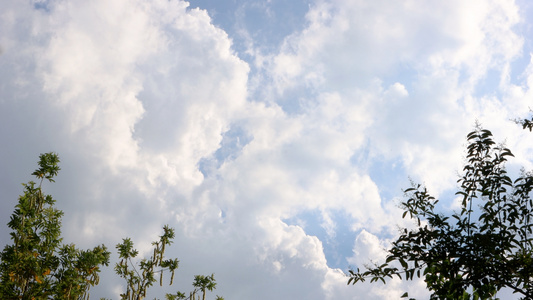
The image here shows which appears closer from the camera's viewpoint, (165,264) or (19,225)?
(19,225)

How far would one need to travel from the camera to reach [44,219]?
16.7 metres

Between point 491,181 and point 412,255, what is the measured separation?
6.02 feet

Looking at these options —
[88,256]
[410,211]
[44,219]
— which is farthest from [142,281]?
[410,211]

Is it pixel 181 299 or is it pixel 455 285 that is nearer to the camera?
pixel 455 285

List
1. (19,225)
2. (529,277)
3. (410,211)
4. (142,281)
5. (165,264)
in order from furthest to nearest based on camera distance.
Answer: (165,264) → (142,281) → (19,225) → (410,211) → (529,277)

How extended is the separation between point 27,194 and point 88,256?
3.82m

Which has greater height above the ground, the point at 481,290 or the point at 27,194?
the point at 27,194

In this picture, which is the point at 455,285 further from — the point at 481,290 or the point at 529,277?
the point at 529,277

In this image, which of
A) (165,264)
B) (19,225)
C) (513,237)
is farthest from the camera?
(165,264)

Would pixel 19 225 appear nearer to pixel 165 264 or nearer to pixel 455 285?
pixel 165 264

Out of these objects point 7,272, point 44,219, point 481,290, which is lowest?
point 481,290

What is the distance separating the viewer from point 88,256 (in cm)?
1648

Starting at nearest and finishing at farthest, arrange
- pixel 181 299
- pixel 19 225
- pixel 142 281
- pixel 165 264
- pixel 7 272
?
pixel 7 272, pixel 19 225, pixel 142 281, pixel 165 264, pixel 181 299

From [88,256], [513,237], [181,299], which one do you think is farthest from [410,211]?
[181,299]
